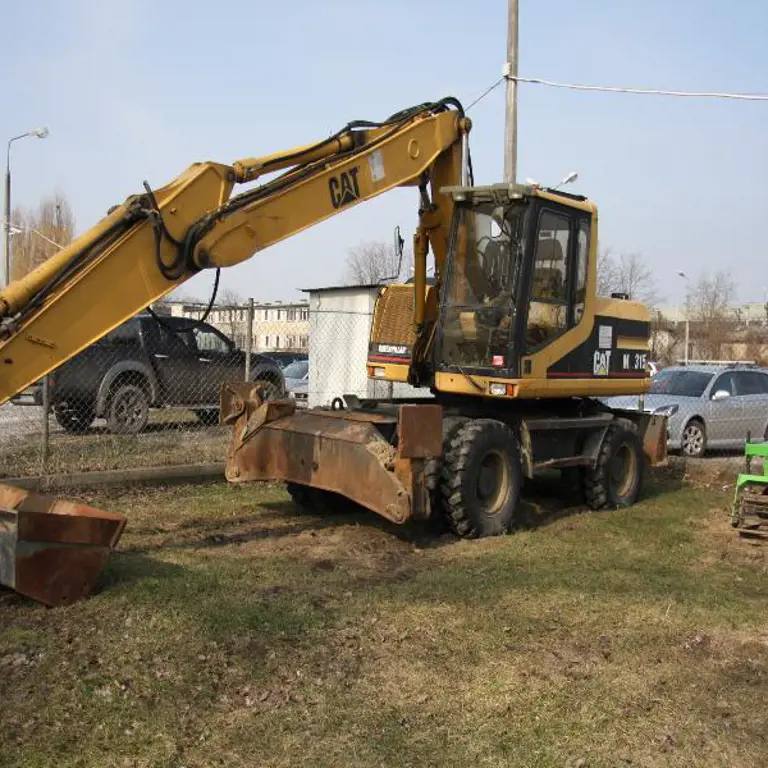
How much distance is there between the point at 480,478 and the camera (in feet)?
25.7

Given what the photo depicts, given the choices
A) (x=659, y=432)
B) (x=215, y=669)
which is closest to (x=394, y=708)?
(x=215, y=669)

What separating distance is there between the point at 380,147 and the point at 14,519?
14.3 ft

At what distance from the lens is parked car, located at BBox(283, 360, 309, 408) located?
19.9 meters

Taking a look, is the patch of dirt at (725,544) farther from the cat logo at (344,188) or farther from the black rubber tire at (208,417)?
the black rubber tire at (208,417)

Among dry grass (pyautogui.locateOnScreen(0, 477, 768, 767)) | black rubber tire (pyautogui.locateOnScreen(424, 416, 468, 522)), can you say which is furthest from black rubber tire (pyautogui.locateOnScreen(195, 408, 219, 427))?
black rubber tire (pyautogui.locateOnScreen(424, 416, 468, 522))

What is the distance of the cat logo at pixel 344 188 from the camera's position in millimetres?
7137

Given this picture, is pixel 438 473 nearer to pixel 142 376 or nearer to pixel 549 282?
pixel 549 282

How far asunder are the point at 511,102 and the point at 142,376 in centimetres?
744

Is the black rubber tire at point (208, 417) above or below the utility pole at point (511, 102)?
below

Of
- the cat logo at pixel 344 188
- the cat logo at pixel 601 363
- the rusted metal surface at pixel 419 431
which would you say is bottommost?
the rusted metal surface at pixel 419 431

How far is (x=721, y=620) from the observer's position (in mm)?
→ 5586

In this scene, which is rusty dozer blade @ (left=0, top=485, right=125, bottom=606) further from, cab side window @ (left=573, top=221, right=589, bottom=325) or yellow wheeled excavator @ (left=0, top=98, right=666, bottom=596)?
cab side window @ (left=573, top=221, right=589, bottom=325)

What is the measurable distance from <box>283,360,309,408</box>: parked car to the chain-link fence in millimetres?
3091

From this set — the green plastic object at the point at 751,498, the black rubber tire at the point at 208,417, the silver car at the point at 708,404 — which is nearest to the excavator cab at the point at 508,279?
the green plastic object at the point at 751,498
